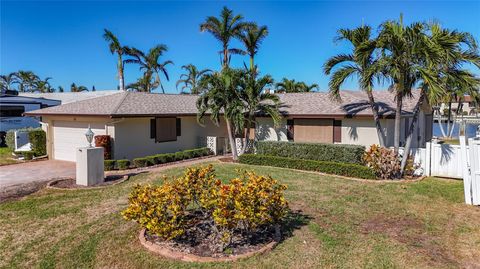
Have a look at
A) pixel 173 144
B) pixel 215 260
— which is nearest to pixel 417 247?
pixel 215 260

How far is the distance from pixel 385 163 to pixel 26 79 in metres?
69.5

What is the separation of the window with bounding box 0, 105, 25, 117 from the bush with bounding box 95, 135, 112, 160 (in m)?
14.6

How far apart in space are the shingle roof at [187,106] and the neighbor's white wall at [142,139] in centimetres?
70

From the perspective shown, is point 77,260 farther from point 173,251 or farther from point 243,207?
point 243,207

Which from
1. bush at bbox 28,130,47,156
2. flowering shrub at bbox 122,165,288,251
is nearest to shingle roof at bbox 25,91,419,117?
bush at bbox 28,130,47,156

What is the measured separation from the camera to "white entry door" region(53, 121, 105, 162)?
17172mm

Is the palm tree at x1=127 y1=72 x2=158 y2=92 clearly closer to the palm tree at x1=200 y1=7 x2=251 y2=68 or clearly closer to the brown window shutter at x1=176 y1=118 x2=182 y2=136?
the palm tree at x1=200 y1=7 x2=251 y2=68

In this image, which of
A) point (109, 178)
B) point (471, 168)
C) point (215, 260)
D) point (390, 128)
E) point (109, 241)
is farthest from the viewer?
point (390, 128)

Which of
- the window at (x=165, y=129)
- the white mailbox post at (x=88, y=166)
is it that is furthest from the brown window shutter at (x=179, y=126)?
the white mailbox post at (x=88, y=166)

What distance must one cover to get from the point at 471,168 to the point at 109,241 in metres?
9.79

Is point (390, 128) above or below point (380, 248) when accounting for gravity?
above

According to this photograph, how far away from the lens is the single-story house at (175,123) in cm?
1599

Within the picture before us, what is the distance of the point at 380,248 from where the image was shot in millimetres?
6527

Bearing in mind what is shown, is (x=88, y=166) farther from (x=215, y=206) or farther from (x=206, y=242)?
(x=215, y=206)
